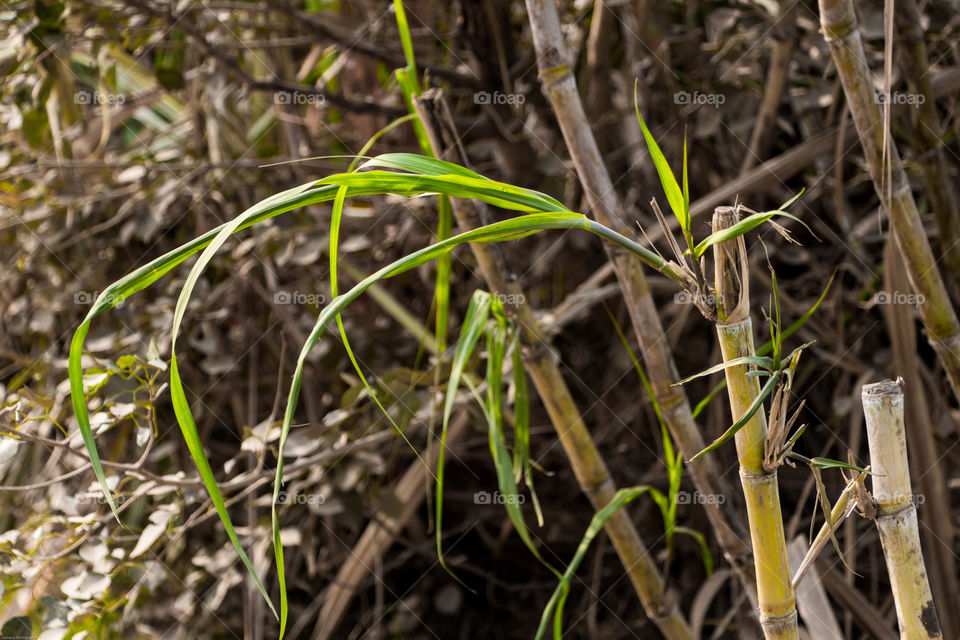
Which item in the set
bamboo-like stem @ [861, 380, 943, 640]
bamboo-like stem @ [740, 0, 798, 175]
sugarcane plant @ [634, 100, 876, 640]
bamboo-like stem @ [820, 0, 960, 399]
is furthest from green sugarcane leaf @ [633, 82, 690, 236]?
bamboo-like stem @ [740, 0, 798, 175]

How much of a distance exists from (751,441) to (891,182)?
0.89ft

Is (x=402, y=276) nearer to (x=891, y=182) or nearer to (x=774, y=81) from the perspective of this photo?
(x=774, y=81)

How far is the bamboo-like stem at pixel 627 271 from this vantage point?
530 mm

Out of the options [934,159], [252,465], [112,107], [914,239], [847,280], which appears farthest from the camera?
[112,107]

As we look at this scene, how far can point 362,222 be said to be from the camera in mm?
1061

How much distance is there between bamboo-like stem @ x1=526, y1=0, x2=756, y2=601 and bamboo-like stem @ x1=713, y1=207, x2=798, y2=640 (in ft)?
0.50

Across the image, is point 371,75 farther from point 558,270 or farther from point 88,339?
point 88,339

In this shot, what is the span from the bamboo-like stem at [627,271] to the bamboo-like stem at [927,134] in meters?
0.33

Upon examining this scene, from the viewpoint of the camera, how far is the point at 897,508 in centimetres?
36

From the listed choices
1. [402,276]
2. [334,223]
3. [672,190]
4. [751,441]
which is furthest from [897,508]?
[402,276]

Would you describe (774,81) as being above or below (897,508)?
above

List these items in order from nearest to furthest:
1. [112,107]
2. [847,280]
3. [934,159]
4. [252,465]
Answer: [934,159]
[252,465]
[847,280]
[112,107]

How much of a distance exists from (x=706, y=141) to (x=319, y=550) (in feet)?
2.61

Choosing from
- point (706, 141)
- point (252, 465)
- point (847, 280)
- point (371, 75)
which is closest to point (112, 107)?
point (371, 75)
